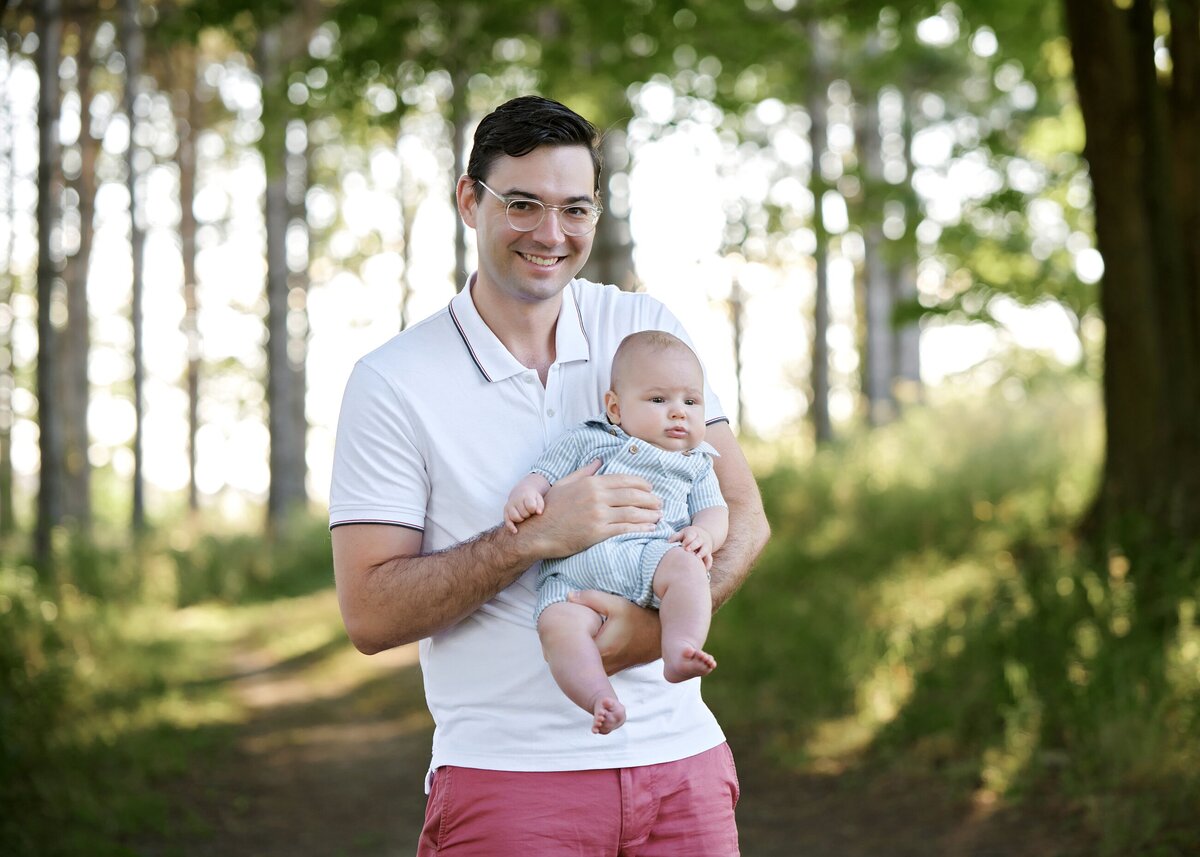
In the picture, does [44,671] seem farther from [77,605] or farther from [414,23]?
[414,23]

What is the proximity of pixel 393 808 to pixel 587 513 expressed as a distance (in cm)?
518

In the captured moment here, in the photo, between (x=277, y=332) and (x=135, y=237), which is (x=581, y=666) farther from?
(x=135, y=237)

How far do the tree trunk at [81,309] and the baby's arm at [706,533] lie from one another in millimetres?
18440

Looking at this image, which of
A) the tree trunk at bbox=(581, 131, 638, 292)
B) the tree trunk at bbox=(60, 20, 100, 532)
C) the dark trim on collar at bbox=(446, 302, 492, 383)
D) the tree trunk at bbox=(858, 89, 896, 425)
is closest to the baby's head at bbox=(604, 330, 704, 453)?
the dark trim on collar at bbox=(446, 302, 492, 383)

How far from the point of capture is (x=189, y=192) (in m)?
25.4

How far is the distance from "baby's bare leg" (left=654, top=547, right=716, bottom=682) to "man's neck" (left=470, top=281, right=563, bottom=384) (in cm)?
50

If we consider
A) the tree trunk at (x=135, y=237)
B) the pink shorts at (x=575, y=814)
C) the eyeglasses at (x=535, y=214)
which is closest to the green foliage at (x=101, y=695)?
the tree trunk at (x=135, y=237)

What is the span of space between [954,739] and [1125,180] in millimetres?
3709

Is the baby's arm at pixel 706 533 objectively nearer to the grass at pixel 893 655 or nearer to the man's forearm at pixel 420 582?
the man's forearm at pixel 420 582

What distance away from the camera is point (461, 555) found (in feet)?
8.09

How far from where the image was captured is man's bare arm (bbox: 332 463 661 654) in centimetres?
245

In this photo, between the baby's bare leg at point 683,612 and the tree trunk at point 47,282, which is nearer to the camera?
the baby's bare leg at point 683,612

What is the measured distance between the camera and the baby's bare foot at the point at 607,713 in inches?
93.4

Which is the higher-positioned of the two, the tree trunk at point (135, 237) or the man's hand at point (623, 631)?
→ the tree trunk at point (135, 237)
